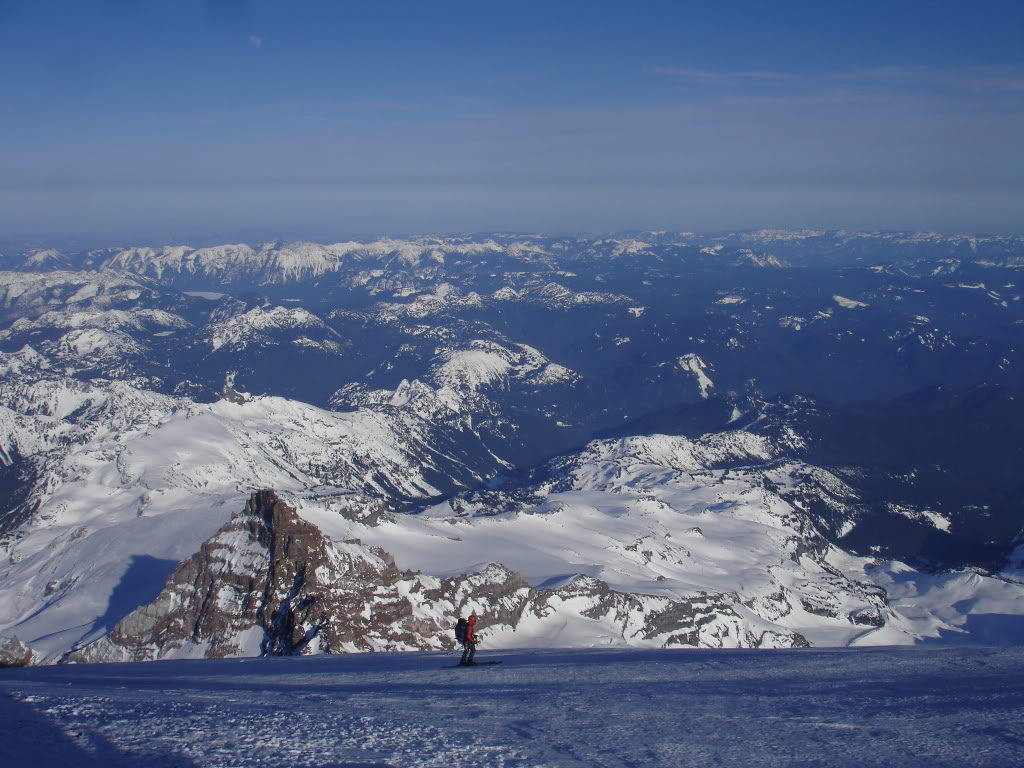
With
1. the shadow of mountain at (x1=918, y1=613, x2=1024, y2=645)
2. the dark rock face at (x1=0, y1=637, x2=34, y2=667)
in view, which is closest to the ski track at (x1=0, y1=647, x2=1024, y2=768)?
the dark rock face at (x1=0, y1=637, x2=34, y2=667)

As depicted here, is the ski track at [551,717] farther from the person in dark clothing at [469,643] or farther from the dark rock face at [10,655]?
the dark rock face at [10,655]

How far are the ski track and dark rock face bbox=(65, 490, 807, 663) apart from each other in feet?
233

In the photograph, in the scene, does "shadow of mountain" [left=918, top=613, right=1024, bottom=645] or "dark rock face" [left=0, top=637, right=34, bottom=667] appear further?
"shadow of mountain" [left=918, top=613, right=1024, bottom=645]

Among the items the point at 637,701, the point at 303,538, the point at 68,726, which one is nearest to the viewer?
the point at 68,726

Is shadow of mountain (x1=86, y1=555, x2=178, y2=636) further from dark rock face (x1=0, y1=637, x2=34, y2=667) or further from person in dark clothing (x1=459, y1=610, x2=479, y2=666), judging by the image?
person in dark clothing (x1=459, y1=610, x2=479, y2=666)

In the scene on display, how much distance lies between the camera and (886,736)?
43.1ft

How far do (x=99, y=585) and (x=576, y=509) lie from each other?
112 metres

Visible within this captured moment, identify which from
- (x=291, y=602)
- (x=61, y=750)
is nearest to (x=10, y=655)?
(x=61, y=750)

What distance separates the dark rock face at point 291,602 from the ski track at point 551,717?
233ft

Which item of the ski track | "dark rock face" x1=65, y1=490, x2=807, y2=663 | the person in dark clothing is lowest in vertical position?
"dark rock face" x1=65, y1=490, x2=807, y2=663

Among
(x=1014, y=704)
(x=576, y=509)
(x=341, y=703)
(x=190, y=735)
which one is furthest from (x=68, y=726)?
(x=576, y=509)

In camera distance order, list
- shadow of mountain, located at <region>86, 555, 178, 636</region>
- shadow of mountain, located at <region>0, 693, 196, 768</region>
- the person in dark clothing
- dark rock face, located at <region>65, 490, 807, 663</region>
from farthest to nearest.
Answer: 1. shadow of mountain, located at <region>86, 555, 178, 636</region>
2. dark rock face, located at <region>65, 490, 807, 663</region>
3. the person in dark clothing
4. shadow of mountain, located at <region>0, 693, 196, 768</region>

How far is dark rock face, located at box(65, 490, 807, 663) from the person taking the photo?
90.4m

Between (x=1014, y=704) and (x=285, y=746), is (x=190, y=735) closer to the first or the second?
(x=285, y=746)
